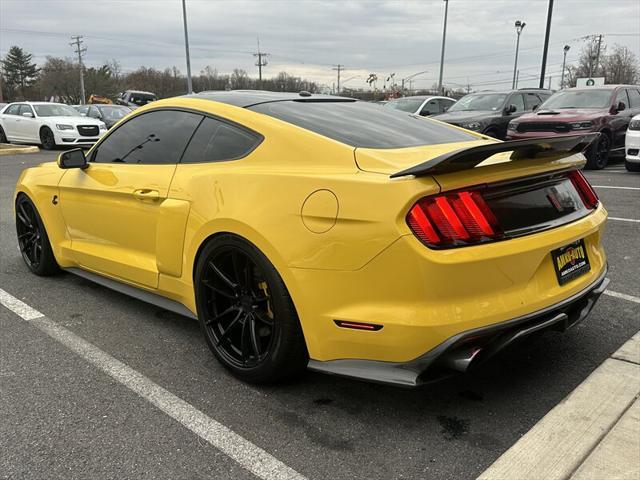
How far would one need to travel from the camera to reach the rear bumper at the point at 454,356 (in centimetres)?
224

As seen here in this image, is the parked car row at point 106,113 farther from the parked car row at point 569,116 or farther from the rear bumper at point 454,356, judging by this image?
the rear bumper at point 454,356

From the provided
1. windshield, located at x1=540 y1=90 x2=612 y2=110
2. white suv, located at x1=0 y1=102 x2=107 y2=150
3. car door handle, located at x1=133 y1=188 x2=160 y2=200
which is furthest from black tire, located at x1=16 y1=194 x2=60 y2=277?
white suv, located at x1=0 y1=102 x2=107 y2=150

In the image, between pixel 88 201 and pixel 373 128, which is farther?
pixel 88 201

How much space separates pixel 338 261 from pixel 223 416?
37.5 inches

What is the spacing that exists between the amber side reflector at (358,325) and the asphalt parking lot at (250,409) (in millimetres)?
504

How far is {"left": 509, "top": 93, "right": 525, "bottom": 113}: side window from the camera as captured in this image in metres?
13.5

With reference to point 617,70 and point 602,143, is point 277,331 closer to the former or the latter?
point 602,143

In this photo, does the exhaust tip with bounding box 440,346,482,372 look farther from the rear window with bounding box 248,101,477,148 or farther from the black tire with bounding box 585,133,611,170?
the black tire with bounding box 585,133,611,170

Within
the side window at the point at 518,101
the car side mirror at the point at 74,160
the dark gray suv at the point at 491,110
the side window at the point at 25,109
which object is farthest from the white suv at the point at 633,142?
the side window at the point at 25,109

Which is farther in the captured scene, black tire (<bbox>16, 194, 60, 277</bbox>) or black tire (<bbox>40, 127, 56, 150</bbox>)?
black tire (<bbox>40, 127, 56, 150</bbox>)

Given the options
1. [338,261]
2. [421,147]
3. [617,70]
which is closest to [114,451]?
[338,261]

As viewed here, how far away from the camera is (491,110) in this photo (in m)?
13.1

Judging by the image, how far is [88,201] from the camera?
12.8 feet

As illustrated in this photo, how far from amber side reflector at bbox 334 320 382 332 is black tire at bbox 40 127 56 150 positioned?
58.3 ft
